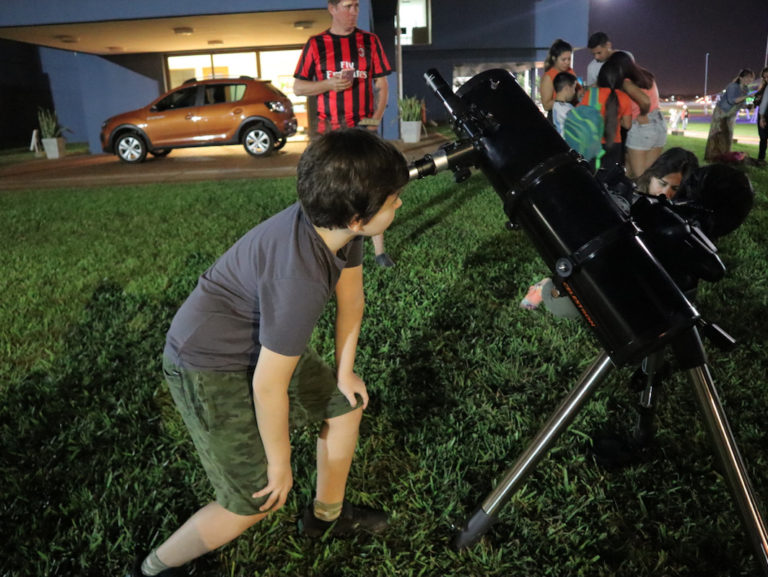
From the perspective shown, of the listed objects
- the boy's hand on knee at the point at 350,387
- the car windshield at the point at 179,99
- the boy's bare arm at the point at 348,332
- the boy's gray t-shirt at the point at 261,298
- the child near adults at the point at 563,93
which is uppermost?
the car windshield at the point at 179,99

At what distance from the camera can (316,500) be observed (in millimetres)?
1736

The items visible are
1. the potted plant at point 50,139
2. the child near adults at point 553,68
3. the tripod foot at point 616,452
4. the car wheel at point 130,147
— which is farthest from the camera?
the potted plant at point 50,139

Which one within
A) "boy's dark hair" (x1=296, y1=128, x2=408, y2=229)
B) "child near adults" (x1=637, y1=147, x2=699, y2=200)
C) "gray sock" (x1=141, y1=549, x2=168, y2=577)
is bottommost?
"gray sock" (x1=141, y1=549, x2=168, y2=577)

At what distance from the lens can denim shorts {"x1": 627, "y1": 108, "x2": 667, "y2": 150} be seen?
198 inches

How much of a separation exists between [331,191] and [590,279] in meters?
0.56

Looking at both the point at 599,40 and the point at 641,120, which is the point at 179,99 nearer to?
the point at 599,40

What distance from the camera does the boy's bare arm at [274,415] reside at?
3.98 ft

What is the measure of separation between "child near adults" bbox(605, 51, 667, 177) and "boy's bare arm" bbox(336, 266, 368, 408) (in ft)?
13.3

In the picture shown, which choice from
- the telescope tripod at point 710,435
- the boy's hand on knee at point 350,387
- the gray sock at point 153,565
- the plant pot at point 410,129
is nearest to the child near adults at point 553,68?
the telescope tripod at point 710,435

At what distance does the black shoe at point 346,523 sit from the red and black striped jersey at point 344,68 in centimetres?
308

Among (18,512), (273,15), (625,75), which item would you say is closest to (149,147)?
(273,15)

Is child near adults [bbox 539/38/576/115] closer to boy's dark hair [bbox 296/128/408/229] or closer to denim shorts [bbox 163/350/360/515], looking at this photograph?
boy's dark hair [bbox 296/128/408/229]

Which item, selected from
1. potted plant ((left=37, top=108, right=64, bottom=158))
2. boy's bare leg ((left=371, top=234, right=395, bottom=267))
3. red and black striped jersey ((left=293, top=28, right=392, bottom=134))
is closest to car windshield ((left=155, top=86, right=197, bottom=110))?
potted plant ((left=37, top=108, right=64, bottom=158))

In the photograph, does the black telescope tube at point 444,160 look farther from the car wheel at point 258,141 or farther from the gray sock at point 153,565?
the car wheel at point 258,141
